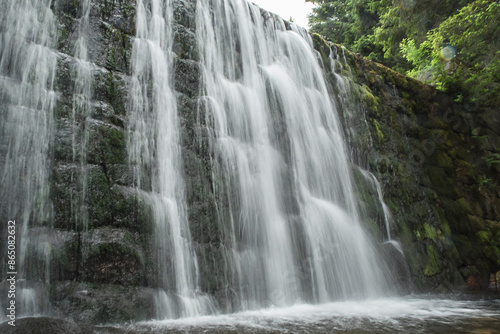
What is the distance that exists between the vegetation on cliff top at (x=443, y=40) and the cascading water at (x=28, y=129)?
8.65m

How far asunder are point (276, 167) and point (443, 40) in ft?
20.3

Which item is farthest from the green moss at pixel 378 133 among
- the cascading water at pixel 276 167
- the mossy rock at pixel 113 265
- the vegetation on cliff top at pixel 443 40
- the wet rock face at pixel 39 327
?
the wet rock face at pixel 39 327

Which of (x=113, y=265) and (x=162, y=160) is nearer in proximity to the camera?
(x=113, y=265)

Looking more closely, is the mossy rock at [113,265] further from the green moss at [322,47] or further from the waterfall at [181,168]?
the green moss at [322,47]

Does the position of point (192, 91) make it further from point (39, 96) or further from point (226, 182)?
point (39, 96)

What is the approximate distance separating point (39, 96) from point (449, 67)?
12288 mm

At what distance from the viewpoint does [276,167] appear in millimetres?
6453

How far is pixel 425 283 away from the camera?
732 centimetres

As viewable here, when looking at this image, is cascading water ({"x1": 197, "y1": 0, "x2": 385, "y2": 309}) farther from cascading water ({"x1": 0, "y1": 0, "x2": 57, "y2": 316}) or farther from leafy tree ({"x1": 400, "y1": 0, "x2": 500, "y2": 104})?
leafy tree ({"x1": 400, "y1": 0, "x2": 500, "y2": 104})

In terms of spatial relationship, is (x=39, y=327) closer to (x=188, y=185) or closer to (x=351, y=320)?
(x=188, y=185)

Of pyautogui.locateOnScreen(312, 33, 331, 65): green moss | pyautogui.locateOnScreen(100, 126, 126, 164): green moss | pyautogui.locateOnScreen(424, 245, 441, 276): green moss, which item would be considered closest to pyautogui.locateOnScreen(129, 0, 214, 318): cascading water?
pyautogui.locateOnScreen(100, 126, 126, 164): green moss

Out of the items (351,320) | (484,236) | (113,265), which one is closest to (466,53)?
(484,236)

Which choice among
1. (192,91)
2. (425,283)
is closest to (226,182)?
(192,91)

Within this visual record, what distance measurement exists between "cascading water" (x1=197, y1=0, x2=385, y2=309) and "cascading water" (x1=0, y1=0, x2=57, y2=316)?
2377 mm
